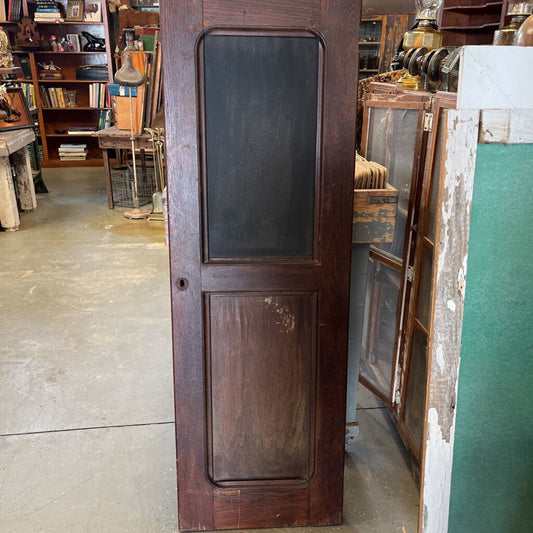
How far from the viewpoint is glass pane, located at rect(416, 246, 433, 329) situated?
1.87 m

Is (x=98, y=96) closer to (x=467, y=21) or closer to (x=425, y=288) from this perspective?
(x=467, y=21)

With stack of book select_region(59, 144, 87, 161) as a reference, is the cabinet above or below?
above

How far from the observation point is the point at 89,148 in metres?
8.59

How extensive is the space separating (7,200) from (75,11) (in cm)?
408

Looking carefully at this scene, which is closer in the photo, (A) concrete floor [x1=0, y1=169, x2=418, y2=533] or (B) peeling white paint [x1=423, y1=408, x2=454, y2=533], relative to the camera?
(B) peeling white paint [x1=423, y1=408, x2=454, y2=533]

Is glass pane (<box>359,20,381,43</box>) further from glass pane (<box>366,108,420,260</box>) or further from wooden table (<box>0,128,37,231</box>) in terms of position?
glass pane (<box>366,108,420,260</box>)

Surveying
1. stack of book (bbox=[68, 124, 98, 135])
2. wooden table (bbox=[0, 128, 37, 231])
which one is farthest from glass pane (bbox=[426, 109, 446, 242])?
stack of book (bbox=[68, 124, 98, 135])

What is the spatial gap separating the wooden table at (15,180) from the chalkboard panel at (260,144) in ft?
12.3

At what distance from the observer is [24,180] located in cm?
559

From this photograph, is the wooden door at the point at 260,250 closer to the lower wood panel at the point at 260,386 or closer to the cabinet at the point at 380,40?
the lower wood panel at the point at 260,386

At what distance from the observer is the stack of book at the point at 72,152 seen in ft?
27.0

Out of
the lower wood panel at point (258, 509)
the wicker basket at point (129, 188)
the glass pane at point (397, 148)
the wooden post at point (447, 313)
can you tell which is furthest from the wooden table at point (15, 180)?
the wooden post at point (447, 313)

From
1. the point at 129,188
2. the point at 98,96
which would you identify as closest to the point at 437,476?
the point at 129,188

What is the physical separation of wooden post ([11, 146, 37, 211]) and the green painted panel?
5.08 metres
